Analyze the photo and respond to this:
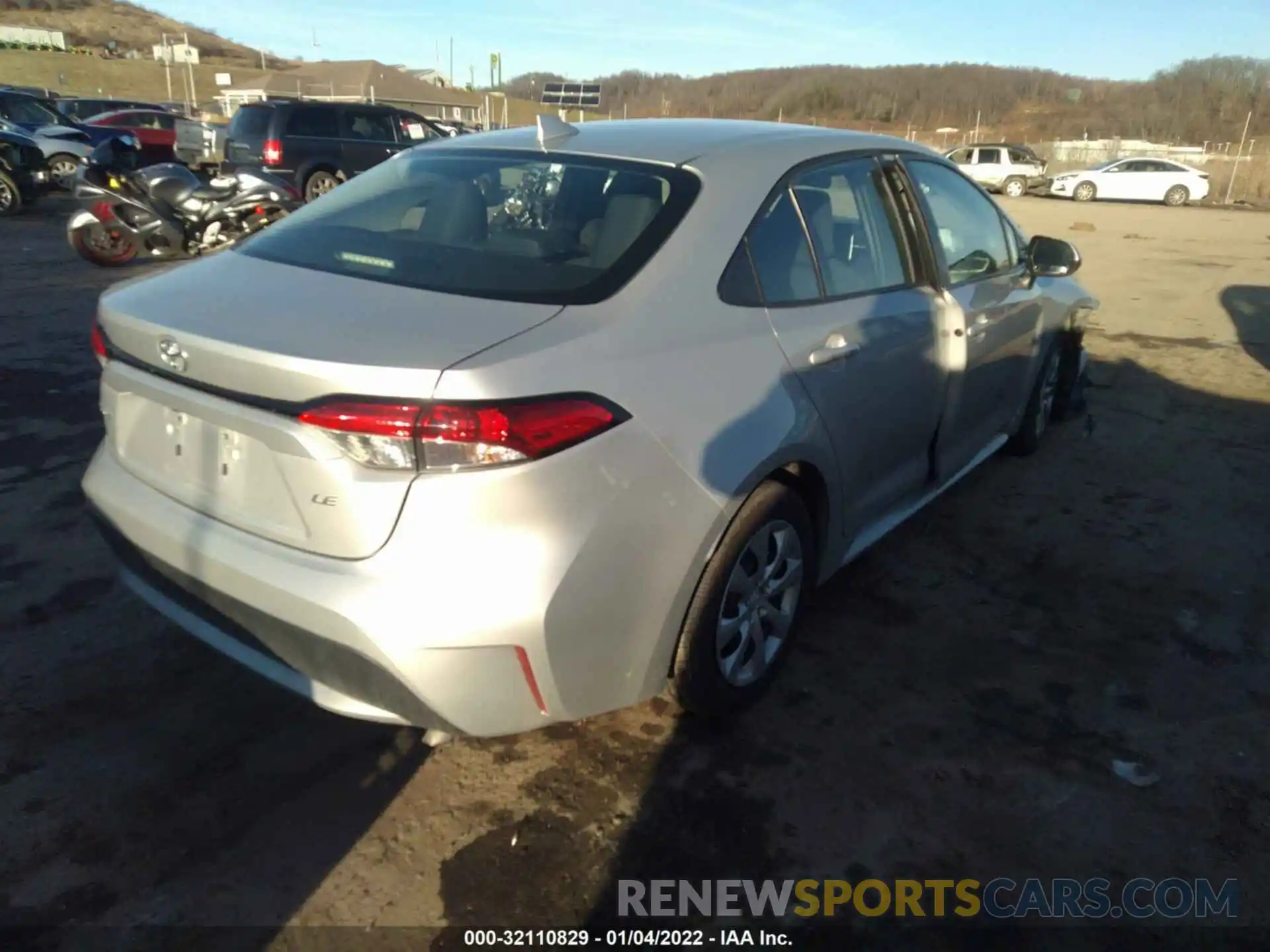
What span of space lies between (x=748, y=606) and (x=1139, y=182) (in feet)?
103

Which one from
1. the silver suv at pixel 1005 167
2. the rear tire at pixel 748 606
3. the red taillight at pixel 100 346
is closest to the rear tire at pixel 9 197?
the red taillight at pixel 100 346

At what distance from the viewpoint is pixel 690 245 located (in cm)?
250

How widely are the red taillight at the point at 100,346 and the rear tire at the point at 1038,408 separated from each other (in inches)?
164

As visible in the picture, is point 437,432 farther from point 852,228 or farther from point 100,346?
point 852,228

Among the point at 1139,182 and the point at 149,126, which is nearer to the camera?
the point at 149,126

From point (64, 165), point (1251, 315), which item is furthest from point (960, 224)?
point (64, 165)

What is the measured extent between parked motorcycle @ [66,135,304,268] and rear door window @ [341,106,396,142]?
6688 millimetres

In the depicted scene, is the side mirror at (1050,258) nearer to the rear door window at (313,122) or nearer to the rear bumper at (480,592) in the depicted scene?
the rear bumper at (480,592)

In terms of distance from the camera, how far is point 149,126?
21422 mm

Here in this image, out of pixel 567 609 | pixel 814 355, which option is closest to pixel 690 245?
pixel 814 355

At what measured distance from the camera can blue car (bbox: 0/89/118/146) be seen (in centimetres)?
1702

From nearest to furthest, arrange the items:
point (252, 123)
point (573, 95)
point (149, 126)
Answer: point (252, 123)
point (149, 126)
point (573, 95)

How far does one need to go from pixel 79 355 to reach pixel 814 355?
228 inches

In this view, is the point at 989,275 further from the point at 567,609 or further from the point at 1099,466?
the point at 567,609
